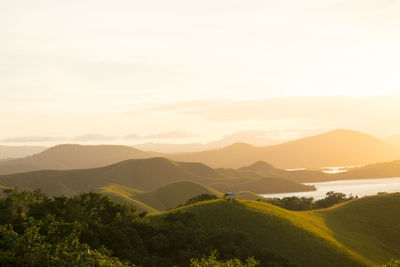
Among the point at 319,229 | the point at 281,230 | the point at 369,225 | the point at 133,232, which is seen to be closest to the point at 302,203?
the point at 369,225

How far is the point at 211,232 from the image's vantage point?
198ft

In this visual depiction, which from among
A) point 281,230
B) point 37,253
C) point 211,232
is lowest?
point 281,230

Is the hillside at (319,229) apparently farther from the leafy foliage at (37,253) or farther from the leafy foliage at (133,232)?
the leafy foliage at (37,253)

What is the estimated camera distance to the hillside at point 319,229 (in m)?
60.5

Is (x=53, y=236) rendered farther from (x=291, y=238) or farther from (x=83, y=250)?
(x=291, y=238)

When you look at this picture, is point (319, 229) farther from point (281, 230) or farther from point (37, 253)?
point (37, 253)

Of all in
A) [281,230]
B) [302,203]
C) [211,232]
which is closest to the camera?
[211,232]

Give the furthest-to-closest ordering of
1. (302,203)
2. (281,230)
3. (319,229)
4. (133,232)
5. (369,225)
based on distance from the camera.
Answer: (302,203), (369,225), (319,229), (281,230), (133,232)

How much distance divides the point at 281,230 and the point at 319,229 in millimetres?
10844

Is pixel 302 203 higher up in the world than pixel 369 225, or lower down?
higher up

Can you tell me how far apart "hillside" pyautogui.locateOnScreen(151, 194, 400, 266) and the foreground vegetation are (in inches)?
6.7

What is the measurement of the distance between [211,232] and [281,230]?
14.0 metres

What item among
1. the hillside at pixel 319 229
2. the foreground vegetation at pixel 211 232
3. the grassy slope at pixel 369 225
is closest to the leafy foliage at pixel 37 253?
the foreground vegetation at pixel 211 232

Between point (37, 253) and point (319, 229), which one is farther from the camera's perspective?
point (319, 229)
